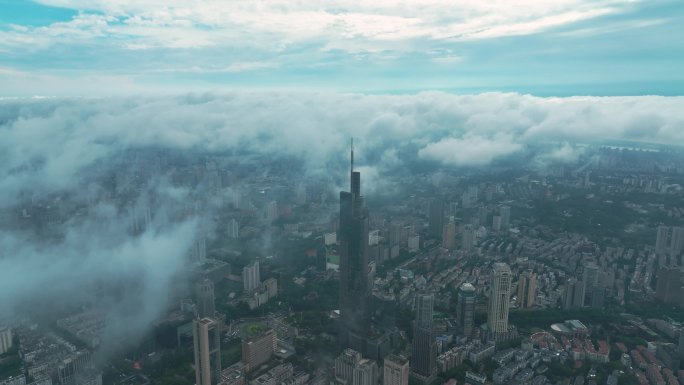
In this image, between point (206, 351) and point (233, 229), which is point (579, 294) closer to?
point (206, 351)

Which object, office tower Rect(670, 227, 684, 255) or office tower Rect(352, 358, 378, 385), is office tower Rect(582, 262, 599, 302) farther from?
office tower Rect(352, 358, 378, 385)

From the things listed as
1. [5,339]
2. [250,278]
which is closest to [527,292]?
[250,278]

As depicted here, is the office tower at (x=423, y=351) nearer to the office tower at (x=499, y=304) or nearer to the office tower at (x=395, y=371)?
the office tower at (x=395, y=371)

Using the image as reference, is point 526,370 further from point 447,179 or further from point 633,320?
point 447,179

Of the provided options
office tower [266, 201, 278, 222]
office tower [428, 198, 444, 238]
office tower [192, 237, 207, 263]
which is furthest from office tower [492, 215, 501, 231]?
office tower [192, 237, 207, 263]

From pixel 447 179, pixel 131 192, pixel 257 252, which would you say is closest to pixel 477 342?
pixel 257 252

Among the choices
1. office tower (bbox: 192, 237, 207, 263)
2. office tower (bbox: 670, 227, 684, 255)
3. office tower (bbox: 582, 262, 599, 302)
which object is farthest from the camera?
office tower (bbox: 670, 227, 684, 255)

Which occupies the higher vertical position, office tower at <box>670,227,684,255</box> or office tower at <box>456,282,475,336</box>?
office tower at <box>670,227,684,255</box>
